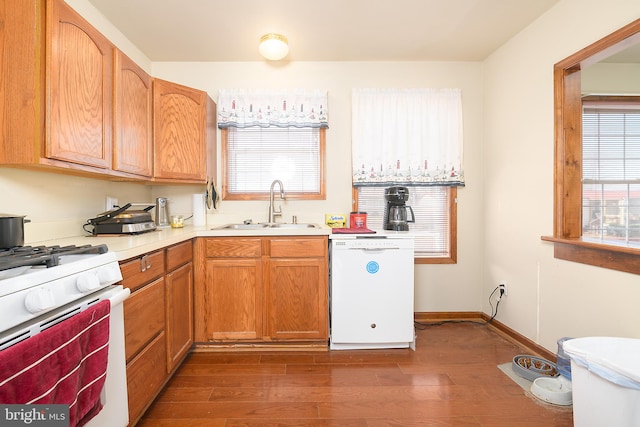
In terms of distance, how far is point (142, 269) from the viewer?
1595 mm

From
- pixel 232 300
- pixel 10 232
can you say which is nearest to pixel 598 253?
pixel 232 300

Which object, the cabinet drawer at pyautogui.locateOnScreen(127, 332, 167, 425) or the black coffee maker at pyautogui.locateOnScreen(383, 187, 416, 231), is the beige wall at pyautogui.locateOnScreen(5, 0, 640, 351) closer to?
the black coffee maker at pyautogui.locateOnScreen(383, 187, 416, 231)

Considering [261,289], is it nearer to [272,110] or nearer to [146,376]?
[146,376]

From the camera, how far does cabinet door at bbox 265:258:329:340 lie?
7.77 ft

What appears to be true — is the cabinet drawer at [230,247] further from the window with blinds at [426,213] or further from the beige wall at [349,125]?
the window with blinds at [426,213]

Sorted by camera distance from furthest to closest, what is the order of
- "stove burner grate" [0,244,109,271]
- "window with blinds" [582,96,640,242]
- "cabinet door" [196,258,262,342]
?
"window with blinds" [582,96,640,242]
"cabinet door" [196,258,262,342]
"stove burner grate" [0,244,109,271]

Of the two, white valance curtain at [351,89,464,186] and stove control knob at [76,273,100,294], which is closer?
stove control knob at [76,273,100,294]

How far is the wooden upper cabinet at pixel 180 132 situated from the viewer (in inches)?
94.3

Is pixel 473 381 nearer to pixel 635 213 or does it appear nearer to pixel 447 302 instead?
pixel 447 302

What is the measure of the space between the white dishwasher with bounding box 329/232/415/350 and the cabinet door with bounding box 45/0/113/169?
63.3 inches

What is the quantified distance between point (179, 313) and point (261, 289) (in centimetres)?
58

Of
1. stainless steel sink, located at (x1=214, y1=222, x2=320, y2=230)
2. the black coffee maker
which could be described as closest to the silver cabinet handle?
stainless steel sink, located at (x1=214, y1=222, x2=320, y2=230)

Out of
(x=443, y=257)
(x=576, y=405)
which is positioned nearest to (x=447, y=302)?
(x=443, y=257)

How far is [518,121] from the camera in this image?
253cm
